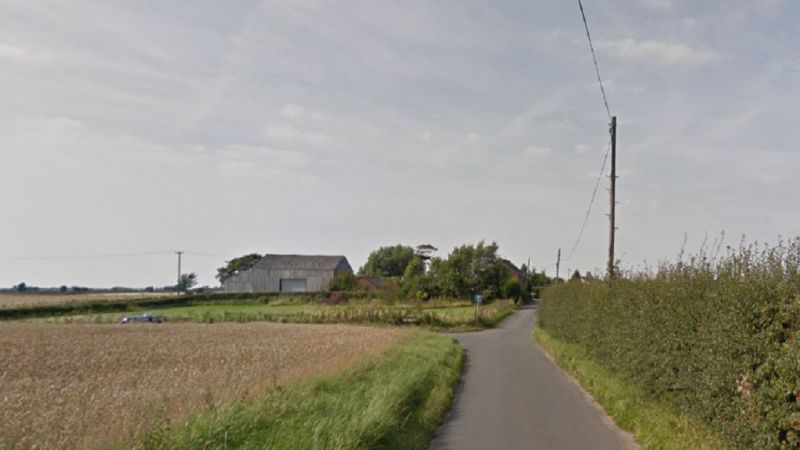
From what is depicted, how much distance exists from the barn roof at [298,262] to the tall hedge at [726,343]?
9074 cm

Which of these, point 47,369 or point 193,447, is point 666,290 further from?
point 47,369

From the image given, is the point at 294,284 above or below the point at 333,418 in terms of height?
above

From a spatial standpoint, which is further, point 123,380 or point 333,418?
point 123,380

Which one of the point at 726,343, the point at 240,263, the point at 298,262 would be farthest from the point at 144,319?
the point at 240,263

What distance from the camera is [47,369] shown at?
18.5 m

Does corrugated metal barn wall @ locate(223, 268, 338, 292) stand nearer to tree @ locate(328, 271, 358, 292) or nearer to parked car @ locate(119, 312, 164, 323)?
tree @ locate(328, 271, 358, 292)

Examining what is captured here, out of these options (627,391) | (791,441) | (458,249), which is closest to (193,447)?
(791,441)

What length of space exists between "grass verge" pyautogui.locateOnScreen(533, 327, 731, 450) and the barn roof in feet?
284

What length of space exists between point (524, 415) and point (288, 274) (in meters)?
91.5

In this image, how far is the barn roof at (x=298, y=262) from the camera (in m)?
101

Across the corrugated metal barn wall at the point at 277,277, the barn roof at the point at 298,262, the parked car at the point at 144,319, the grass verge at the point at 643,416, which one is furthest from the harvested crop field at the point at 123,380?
the barn roof at the point at 298,262

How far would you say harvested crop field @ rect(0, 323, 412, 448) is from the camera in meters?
7.54

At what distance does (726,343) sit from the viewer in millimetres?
7406

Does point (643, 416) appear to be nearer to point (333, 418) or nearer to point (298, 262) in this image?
point (333, 418)
